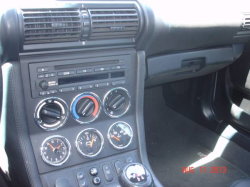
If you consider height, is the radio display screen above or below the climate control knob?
above

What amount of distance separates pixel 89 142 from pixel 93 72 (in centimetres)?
37

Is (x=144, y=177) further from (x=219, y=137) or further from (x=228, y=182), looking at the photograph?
(x=219, y=137)

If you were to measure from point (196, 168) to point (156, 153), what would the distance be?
1.26 ft

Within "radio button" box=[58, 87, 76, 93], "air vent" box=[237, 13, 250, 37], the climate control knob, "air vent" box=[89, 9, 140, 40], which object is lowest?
the climate control knob

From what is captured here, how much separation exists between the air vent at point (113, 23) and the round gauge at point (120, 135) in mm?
493

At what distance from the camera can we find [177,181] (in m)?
2.40

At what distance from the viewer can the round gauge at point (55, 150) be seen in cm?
154

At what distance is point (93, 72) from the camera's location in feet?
5.16

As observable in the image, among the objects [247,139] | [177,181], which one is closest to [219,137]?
[247,139]

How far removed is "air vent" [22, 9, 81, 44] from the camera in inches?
51.0

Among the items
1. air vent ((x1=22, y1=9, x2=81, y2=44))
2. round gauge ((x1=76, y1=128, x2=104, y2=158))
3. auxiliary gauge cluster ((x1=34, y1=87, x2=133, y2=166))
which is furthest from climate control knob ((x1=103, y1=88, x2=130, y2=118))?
air vent ((x1=22, y1=9, x2=81, y2=44))

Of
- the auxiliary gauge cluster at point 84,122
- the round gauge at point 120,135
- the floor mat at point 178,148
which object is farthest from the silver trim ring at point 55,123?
the floor mat at point 178,148

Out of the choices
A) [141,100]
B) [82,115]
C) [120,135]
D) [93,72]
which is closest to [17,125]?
[82,115]
